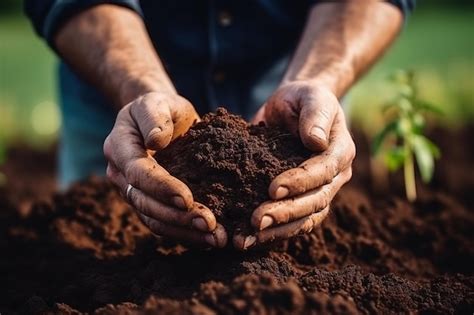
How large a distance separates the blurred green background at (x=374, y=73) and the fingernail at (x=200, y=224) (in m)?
1.86

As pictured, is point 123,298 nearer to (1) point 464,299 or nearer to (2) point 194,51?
(1) point 464,299

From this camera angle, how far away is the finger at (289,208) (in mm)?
1868

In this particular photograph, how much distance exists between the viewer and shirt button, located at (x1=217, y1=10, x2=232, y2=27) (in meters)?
3.41

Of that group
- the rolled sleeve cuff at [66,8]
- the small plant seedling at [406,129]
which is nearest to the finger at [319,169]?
the small plant seedling at [406,129]

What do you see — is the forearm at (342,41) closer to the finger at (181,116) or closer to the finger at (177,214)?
the finger at (181,116)

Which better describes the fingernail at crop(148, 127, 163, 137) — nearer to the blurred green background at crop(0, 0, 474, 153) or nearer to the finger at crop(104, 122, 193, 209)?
the finger at crop(104, 122, 193, 209)

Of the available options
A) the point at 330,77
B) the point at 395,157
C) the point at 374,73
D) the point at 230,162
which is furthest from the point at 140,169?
the point at 374,73

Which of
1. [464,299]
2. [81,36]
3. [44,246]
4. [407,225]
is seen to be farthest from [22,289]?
[407,225]

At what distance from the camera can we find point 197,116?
7.77 feet

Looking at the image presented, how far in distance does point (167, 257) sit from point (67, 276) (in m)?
0.38

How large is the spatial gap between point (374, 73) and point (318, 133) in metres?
8.80

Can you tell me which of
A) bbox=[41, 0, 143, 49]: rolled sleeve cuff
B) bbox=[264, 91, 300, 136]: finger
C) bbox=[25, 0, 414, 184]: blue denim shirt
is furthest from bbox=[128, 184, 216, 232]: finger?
bbox=[25, 0, 414, 184]: blue denim shirt

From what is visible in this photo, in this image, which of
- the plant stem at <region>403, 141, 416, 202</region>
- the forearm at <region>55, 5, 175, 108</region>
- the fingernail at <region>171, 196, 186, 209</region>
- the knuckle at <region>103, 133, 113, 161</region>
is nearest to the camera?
the fingernail at <region>171, 196, 186, 209</region>

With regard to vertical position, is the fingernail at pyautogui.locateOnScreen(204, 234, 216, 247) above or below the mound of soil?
below
